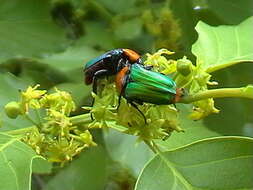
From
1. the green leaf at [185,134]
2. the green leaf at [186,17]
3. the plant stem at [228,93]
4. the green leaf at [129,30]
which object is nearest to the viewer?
the plant stem at [228,93]

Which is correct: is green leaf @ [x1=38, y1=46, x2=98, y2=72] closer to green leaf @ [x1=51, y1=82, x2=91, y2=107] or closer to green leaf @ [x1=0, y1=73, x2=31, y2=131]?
green leaf @ [x1=51, y1=82, x2=91, y2=107]

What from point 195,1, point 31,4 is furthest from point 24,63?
point 195,1

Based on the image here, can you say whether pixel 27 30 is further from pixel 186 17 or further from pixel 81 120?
pixel 81 120

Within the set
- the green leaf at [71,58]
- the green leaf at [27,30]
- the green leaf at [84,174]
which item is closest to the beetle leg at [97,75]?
the green leaf at [84,174]

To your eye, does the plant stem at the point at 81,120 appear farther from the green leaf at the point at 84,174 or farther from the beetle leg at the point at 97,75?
the green leaf at the point at 84,174

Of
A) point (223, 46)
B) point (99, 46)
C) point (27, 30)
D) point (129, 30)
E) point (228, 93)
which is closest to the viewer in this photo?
point (228, 93)

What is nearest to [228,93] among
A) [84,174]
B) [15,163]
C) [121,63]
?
[121,63]

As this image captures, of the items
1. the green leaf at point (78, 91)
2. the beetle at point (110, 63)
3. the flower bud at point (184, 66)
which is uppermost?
the flower bud at point (184, 66)

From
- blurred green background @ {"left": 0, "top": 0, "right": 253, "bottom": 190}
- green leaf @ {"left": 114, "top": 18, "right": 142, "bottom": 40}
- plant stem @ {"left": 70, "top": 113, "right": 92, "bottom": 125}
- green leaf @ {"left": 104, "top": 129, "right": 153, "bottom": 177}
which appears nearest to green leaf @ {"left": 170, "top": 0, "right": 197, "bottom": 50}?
blurred green background @ {"left": 0, "top": 0, "right": 253, "bottom": 190}
